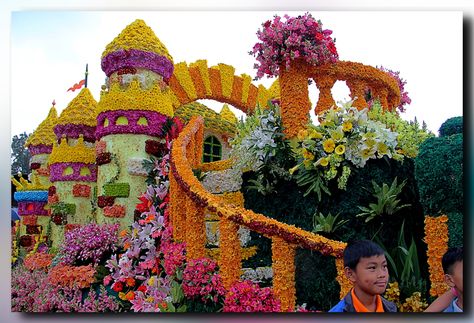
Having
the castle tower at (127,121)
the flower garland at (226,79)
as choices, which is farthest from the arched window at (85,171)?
the flower garland at (226,79)

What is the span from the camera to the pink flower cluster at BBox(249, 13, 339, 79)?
4996mm

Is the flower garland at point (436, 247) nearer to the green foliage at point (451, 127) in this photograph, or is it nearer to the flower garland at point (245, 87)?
the green foliage at point (451, 127)

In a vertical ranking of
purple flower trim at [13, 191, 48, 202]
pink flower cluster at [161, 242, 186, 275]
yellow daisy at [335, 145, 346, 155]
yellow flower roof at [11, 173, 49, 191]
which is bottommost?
pink flower cluster at [161, 242, 186, 275]

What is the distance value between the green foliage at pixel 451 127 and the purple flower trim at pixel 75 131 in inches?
137

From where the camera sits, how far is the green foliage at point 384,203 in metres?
4.55

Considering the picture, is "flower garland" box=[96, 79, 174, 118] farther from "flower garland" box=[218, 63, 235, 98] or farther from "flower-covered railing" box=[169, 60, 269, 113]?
"flower garland" box=[218, 63, 235, 98]

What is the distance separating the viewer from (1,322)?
15.9 feet

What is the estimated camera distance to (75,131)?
609 centimetres

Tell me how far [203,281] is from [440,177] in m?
1.99

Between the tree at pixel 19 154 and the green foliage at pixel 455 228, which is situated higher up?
the tree at pixel 19 154

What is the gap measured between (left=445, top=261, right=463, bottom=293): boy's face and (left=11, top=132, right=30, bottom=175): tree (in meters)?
3.62

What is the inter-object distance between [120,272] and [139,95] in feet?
5.50

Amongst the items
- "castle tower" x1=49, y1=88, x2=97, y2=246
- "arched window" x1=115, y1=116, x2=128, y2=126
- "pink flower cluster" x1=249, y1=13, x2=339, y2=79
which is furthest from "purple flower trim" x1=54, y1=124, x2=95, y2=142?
"pink flower cluster" x1=249, y1=13, x2=339, y2=79

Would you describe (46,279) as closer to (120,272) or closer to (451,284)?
(120,272)
